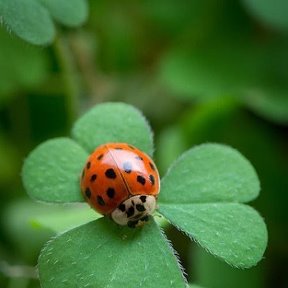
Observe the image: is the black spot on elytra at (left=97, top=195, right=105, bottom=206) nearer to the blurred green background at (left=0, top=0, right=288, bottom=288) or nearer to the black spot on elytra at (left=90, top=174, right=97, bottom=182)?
the black spot on elytra at (left=90, top=174, right=97, bottom=182)

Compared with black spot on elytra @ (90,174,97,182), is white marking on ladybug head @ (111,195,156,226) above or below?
below

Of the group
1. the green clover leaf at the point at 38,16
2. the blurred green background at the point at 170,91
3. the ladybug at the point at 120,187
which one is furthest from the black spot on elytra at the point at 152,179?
the blurred green background at the point at 170,91

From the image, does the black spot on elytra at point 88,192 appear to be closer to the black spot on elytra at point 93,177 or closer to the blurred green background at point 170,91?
the black spot on elytra at point 93,177

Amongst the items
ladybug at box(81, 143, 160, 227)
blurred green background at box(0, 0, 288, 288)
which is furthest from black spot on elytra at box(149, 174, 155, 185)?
blurred green background at box(0, 0, 288, 288)

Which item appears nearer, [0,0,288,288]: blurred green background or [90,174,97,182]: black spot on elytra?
[90,174,97,182]: black spot on elytra

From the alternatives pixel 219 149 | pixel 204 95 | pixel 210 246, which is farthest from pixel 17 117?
pixel 210 246

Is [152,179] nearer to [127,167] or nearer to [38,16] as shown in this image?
[127,167]

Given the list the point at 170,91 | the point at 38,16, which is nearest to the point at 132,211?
the point at 38,16
